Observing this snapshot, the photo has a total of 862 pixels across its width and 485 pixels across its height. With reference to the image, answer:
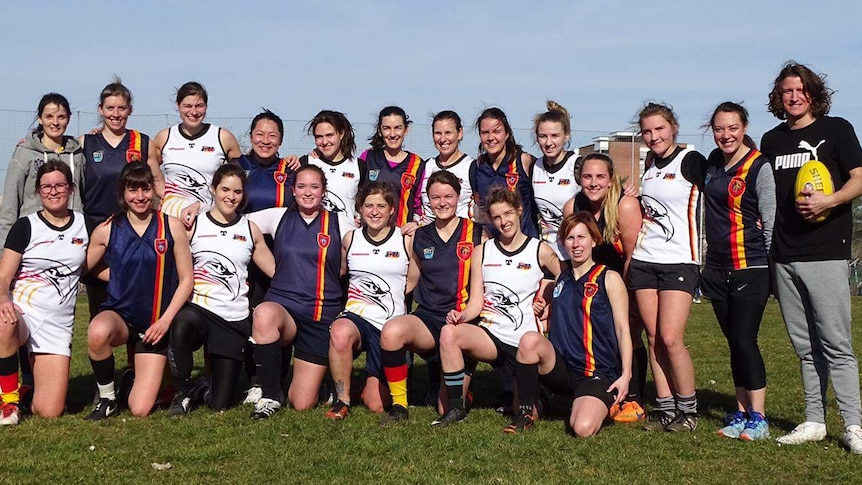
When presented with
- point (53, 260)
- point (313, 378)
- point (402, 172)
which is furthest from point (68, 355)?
point (402, 172)

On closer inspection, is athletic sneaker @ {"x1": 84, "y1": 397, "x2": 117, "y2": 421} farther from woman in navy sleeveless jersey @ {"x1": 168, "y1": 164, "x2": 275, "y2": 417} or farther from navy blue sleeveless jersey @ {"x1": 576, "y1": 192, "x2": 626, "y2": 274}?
navy blue sleeveless jersey @ {"x1": 576, "y1": 192, "x2": 626, "y2": 274}

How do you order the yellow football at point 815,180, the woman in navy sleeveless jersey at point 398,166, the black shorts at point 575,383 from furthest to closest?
1. the woman in navy sleeveless jersey at point 398,166
2. the black shorts at point 575,383
3. the yellow football at point 815,180

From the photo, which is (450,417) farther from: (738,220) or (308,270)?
(738,220)

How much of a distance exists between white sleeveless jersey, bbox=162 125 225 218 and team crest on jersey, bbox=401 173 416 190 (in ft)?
4.86

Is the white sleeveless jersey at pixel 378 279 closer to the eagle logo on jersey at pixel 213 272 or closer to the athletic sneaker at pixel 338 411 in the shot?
the athletic sneaker at pixel 338 411

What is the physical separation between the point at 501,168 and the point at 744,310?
7.20 ft

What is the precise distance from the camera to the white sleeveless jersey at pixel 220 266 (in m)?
5.89

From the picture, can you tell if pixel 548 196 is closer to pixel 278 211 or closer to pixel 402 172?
pixel 402 172

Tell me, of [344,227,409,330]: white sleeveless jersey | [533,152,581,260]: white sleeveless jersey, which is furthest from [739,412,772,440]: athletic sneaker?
[344,227,409,330]: white sleeveless jersey

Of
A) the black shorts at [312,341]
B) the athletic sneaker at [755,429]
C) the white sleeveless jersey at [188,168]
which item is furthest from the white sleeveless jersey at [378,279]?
the athletic sneaker at [755,429]

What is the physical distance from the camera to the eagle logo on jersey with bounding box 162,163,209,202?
6520 millimetres

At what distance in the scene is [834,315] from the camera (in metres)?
4.84

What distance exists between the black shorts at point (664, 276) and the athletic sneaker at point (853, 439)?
1.18 meters

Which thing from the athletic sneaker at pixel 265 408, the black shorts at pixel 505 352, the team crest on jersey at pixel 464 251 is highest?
the team crest on jersey at pixel 464 251
